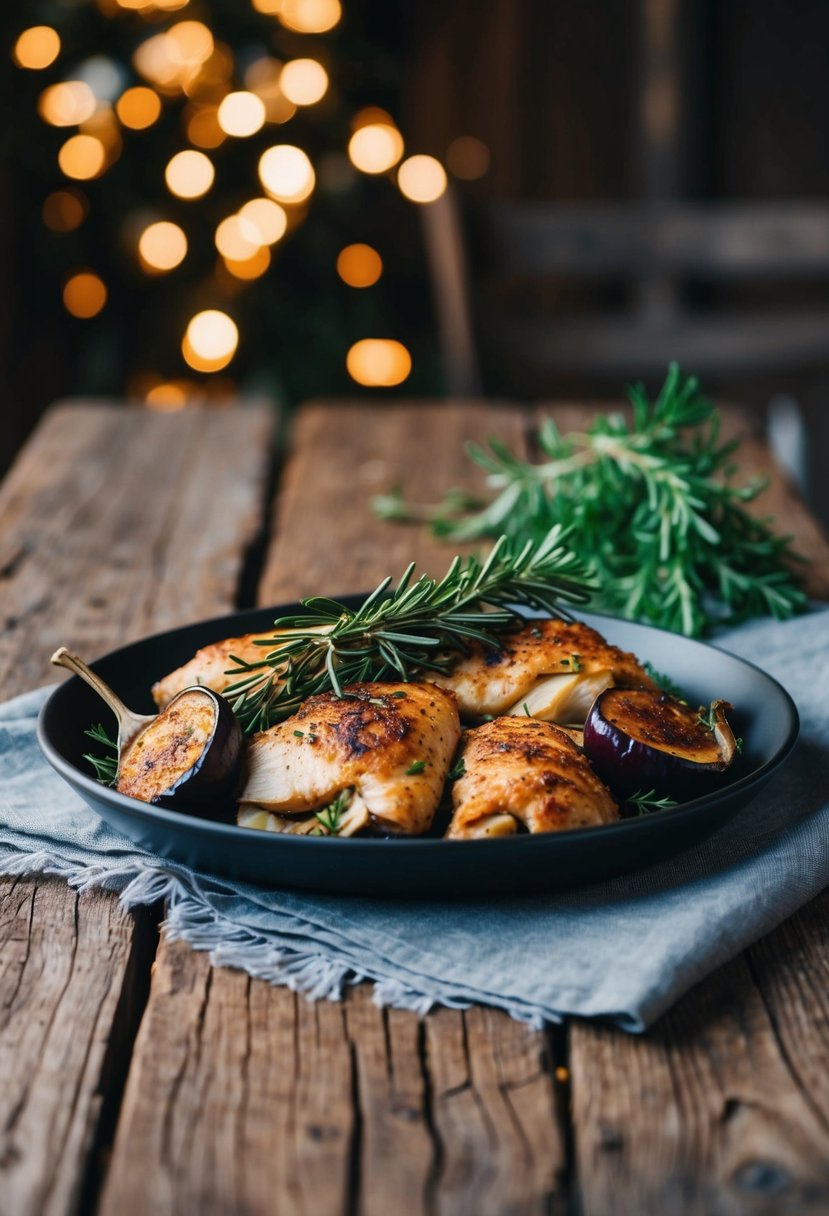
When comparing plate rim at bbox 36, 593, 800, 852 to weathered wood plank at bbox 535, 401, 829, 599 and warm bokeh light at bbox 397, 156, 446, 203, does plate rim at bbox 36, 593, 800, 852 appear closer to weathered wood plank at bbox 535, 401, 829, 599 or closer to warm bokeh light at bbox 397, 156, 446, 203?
weathered wood plank at bbox 535, 401, 829, 599

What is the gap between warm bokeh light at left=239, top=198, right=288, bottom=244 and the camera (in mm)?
3820

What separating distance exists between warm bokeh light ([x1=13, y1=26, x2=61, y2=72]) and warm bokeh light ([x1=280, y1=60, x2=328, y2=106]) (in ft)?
2.05

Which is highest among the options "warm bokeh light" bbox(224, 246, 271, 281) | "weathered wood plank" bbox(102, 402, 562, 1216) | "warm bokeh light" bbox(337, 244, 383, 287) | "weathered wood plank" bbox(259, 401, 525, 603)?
"warm bokeh light" bbox(224, 246, 271, 281)

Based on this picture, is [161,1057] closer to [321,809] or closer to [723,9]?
[321,809]

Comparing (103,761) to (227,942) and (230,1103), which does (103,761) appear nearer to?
(227,942)

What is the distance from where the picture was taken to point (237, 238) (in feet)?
12.6

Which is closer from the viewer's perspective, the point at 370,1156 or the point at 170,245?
the point at 370,1156

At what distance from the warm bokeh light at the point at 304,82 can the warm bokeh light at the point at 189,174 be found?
1.00 ft

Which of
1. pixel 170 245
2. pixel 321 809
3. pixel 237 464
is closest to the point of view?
pixel 321 809

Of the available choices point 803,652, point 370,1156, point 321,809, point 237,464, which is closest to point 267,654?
point 321,809

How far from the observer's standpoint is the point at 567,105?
14.0 ft

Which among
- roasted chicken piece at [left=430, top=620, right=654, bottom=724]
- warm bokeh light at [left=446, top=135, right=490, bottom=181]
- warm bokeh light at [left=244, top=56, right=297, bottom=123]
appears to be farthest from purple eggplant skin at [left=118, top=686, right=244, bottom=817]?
warm bokeh light at [left=446, top=135, right=490, bottom=181]

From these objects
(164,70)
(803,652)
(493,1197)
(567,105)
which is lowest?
(803,652)

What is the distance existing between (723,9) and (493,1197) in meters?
4.10
